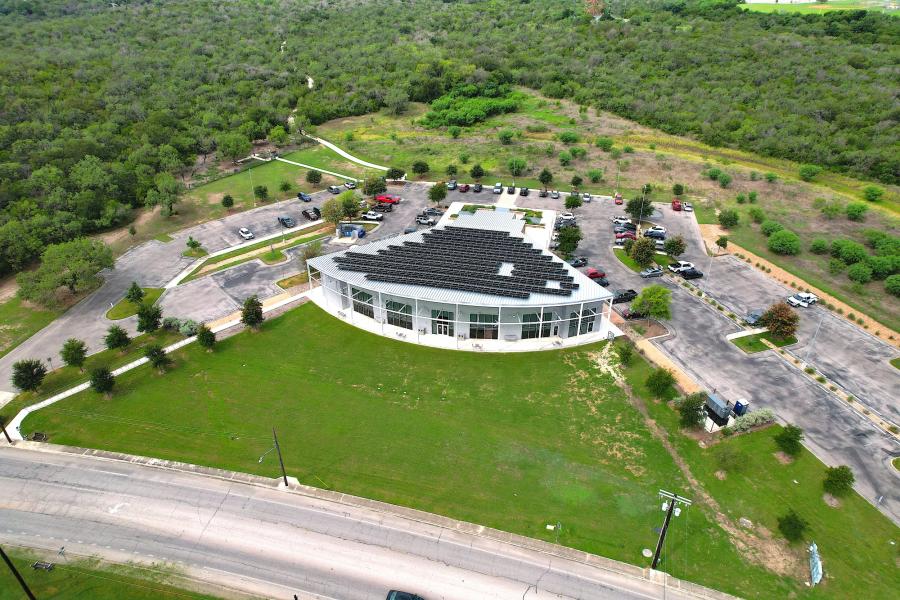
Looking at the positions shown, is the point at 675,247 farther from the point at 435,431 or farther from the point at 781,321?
the point at 435,431

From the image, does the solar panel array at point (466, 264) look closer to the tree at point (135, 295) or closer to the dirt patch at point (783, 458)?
the dirt patch at point (783, 458)

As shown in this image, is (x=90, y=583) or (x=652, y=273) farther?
(x=652, y=273)

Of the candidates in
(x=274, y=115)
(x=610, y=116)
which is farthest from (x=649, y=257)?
(x=274, y=115)

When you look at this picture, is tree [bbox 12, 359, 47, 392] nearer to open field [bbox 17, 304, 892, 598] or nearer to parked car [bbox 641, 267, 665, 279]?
open field [bbox 17, 304, 892, 598]

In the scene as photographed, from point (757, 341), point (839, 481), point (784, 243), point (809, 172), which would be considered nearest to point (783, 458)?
point (839, 481)

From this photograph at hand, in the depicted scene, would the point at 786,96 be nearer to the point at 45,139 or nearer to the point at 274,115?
the point at 274,115

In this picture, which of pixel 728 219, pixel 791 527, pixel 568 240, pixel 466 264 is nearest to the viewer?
pixel 791 527
